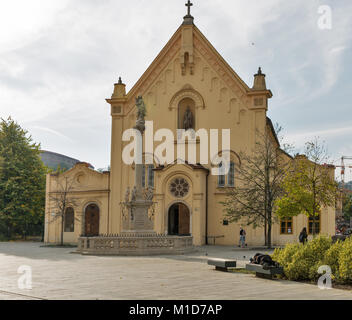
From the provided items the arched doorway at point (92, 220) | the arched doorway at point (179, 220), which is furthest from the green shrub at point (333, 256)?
the arched doorway at point (92, 220)

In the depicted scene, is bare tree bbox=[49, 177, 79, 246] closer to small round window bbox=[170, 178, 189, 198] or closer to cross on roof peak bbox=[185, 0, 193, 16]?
small round window bbox=[170, 178, 189, 198]

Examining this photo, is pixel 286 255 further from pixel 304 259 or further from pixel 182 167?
pixel 182 167

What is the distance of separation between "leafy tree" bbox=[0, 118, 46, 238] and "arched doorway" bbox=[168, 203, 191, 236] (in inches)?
572

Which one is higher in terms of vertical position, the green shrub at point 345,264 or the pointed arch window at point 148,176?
the pointed arch window at point 148,176

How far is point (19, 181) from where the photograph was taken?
43.0m

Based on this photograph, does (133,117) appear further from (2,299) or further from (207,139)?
(2,299)

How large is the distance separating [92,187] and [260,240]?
14615mm

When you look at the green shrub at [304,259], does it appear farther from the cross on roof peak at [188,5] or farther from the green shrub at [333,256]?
the cross on roof peak at [188,5]

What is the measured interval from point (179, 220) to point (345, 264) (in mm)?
22944

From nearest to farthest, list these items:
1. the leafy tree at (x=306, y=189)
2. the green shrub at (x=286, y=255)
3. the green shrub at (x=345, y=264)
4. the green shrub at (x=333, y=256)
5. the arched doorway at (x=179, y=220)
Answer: the green shrub at (x=345, y=264)
the green shrub at (x=333, y=256)
the green shrub at (x=286, y=255)
the leafy tree at (x=306, y=189)
the arched doorway at (x=179, y=220)

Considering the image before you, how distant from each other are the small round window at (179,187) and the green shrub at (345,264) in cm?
2200

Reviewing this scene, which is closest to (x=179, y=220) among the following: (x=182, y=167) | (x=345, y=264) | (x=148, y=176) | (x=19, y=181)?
(x=182, y=167)

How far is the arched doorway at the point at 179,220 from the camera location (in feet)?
114

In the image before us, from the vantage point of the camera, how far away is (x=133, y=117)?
1524 inches
